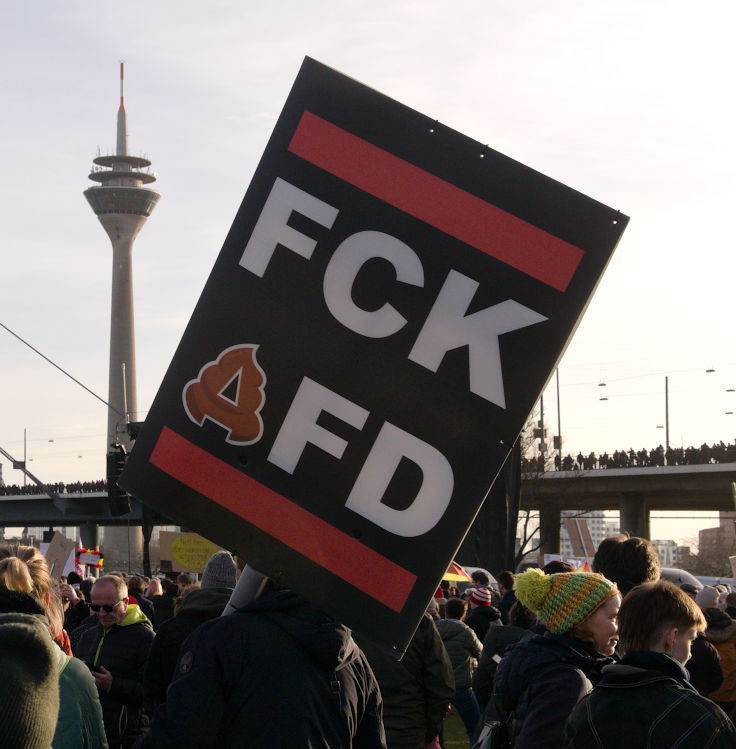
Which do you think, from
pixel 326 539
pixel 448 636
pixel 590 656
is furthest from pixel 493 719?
pixel 448 636

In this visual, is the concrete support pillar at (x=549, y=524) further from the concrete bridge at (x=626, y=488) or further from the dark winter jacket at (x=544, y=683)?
the dark winter jacket at (x=544, y=683)

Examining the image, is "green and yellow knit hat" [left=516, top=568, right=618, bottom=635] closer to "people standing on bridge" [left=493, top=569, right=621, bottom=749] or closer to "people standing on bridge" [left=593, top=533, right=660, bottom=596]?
"people standing on bridge" [left=493, top=569, right=621, bottom=749]

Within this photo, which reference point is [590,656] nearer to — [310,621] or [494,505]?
[310,621]

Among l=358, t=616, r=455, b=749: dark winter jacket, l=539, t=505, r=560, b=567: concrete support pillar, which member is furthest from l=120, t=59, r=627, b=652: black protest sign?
l=539, t=505, r=560, b=567: concrete support pillar

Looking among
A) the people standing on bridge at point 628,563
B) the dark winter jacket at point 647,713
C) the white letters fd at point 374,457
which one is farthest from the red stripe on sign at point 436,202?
the people standing on bridge at point 628,563

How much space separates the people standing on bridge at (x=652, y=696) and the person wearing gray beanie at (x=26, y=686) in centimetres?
177

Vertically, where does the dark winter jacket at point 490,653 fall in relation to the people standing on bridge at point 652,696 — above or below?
below

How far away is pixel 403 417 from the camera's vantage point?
304cm

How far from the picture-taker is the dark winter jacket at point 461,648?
1036cm

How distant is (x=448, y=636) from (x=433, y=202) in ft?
26.0

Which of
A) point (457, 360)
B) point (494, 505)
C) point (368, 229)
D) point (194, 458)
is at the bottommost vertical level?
point (494, 505)

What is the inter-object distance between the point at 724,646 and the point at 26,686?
7.14m

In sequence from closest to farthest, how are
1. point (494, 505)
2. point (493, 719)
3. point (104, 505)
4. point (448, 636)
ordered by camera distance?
point (493, 719), point (448, 636), point (494, 505), point (104, 505)

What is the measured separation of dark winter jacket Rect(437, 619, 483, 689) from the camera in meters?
10.4
